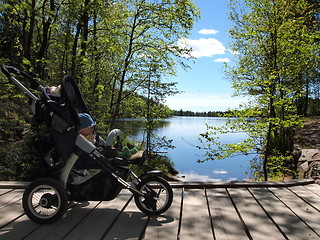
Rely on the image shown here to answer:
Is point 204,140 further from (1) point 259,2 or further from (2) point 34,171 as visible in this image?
(2) point 34,171

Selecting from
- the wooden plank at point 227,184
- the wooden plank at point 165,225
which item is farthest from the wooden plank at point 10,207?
the wooden plank at point 227,184

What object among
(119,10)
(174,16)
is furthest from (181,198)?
(119,10)

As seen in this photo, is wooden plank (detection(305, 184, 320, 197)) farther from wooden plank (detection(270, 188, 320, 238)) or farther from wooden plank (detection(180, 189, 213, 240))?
wooden plank (detection(180, 189, 213, 240))

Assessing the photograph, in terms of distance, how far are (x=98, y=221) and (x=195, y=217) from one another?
0.89 m

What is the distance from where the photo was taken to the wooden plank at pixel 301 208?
2.39 meters

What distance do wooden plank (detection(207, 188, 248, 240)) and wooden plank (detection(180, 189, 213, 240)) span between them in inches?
2.6

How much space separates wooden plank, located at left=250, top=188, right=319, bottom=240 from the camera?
A: 223cm

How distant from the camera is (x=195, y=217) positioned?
8.39 ft

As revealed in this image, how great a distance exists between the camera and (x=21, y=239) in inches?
83.2

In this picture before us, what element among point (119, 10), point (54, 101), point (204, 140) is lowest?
point (204, 140)

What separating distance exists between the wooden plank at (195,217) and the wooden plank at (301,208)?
845 millimetres

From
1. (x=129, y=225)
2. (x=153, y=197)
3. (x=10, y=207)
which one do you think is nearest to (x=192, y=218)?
(x=153, y=197)

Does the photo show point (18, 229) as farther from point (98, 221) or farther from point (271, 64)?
point (271, 64)

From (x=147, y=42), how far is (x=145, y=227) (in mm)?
7299
